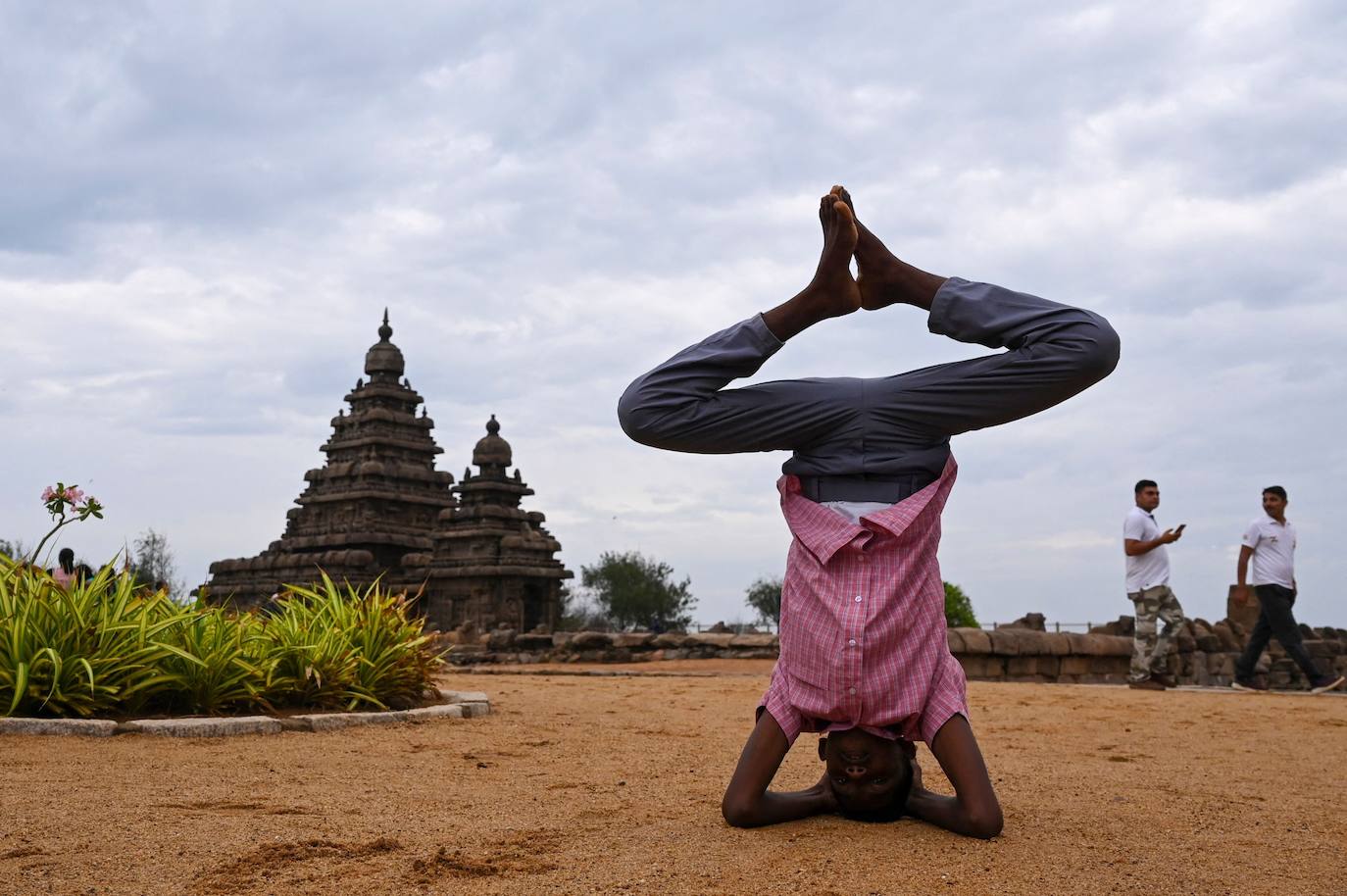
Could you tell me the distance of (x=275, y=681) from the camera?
6.09 meters

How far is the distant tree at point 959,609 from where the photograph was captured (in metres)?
35.3

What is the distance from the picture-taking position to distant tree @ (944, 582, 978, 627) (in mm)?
35281

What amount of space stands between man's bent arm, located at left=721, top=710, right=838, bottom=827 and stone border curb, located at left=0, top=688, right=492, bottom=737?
3.07 m

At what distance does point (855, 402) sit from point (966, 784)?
1.06 metres

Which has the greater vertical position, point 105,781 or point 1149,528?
A: point 1149,528

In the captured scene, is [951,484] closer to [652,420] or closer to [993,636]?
[652,420]

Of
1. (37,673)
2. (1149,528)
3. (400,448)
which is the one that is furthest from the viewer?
(400,448)

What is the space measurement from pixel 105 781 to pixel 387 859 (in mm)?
1684

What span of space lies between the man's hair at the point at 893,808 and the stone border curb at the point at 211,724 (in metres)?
3.30

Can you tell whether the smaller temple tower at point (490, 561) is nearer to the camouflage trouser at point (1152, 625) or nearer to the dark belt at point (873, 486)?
the camouflage trouser at point (1152, 625)

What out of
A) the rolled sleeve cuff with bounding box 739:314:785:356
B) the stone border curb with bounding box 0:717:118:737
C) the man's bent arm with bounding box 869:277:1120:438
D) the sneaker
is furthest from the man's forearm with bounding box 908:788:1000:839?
the sneaker

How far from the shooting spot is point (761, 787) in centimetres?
313

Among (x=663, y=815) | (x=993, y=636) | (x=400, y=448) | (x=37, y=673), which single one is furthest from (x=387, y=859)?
Answer: (x=400, y=448)

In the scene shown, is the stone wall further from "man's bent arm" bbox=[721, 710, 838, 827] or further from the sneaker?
"man's bent arm" bbox=[721, 710, 838, 827]
